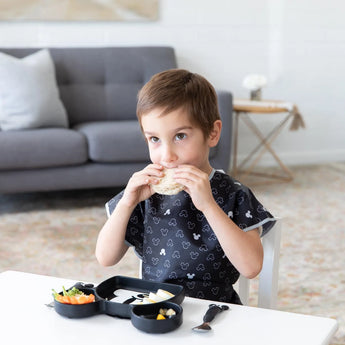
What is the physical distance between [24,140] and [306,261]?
159 centimetres

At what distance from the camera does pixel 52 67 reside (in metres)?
3.68

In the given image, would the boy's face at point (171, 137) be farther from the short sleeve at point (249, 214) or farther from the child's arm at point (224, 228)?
the short sleeve at point (249, 214)

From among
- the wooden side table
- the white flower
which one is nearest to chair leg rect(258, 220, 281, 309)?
the wooden side table

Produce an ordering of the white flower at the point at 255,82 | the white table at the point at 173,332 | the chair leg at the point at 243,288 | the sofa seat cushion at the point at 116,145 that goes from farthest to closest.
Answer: the white flower at the point at 255,82 < the sofa seat cushion at the point at 116,145 < the chair leg at the point at 243,288 < the white table at the point at 173,332

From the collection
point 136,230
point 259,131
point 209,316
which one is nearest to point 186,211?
point 136,230

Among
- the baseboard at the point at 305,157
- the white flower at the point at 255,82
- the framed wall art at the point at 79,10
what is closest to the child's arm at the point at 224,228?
the white flower at the point at 255,82

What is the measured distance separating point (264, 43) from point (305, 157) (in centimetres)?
96

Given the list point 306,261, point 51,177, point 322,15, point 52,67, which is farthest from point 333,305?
point 322,15

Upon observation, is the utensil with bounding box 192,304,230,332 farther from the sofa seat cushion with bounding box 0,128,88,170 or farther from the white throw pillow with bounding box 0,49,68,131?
the white throw pillow with bounding box 0,49,68,131

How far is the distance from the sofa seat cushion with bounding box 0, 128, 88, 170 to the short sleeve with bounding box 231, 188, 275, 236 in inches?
82.9

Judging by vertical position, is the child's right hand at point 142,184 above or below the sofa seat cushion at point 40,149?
above

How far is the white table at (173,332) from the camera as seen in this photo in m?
0.90

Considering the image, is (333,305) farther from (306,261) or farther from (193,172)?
(193,172)

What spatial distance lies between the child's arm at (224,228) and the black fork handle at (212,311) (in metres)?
0.18
